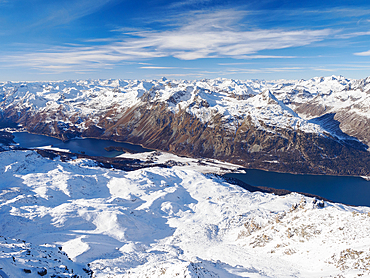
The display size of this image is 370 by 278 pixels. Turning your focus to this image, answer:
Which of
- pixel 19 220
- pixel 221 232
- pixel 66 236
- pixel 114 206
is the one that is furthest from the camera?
pixel 114 206

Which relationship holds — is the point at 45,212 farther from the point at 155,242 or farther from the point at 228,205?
the point at 228,205

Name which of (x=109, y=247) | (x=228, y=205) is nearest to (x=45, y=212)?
(x=109, y=247)

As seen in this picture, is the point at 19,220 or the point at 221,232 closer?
the point at 19,220

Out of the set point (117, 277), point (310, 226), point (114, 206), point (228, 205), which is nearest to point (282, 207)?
point (228, 205)

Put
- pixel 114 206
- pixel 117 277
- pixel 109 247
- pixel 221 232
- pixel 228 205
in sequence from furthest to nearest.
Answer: pixel 228 205, pixel 114 206, pixel 221 232, pixel 109 247, pixel 117 277

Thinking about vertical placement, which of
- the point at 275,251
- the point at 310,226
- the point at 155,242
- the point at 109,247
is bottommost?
the point at 155,242

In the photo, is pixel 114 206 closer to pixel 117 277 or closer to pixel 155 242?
pixel 155 242

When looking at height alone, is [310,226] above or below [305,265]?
above
